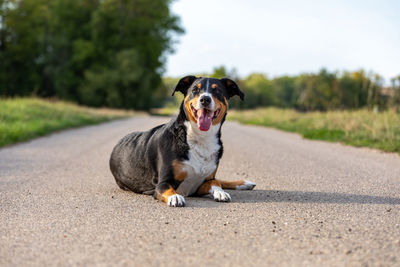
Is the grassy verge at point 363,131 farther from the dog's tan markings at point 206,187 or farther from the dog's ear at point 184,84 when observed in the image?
the dog's ear at point 184,84

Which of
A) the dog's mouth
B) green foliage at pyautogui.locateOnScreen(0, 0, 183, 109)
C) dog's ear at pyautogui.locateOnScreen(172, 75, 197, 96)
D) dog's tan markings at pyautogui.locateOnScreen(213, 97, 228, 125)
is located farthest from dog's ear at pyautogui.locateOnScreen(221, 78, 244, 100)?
green foliage at pyautogui.locateOnScreen(0, 0, 183, 109)

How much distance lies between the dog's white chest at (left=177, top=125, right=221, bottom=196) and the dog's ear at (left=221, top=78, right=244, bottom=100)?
609 mm

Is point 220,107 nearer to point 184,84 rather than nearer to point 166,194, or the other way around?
point 184,84

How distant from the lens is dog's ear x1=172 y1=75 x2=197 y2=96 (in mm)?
5180

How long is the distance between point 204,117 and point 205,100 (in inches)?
7.9

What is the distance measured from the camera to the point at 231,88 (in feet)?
17.8

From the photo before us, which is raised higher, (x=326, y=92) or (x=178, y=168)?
(x=326, y=92)

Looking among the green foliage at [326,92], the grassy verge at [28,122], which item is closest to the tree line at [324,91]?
the green foliage at [326,92]

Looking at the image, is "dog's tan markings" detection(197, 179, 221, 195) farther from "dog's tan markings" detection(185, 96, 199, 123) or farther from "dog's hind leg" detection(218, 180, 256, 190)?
"dog's tan markings" detection(185, 96, 199, 123)

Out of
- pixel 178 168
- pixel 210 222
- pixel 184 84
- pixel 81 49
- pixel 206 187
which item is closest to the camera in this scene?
pixel 210 222

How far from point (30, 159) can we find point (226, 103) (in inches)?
209

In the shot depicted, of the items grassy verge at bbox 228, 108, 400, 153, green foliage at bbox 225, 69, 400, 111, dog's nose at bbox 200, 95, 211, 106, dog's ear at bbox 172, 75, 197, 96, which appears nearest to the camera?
dog's nose at bbox 200, 95, 211, 106

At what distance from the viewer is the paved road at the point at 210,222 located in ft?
9.57

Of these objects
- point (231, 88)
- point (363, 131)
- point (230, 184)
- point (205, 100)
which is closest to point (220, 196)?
point (230, 184)
